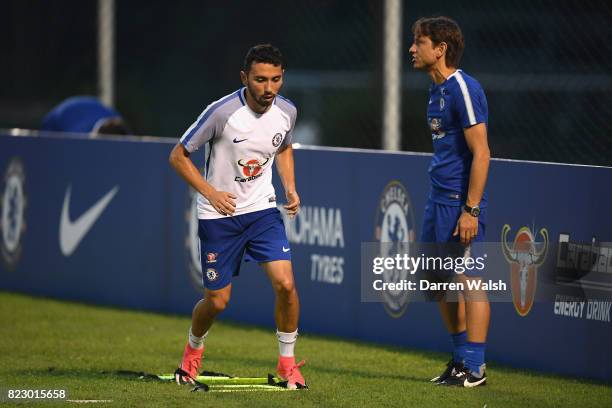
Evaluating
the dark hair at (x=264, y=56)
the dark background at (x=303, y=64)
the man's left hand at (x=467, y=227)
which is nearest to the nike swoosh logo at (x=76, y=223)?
the dark background at (x=303, y=64)

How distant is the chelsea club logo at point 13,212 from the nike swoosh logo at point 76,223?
1.60 feet

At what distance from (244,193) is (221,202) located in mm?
316

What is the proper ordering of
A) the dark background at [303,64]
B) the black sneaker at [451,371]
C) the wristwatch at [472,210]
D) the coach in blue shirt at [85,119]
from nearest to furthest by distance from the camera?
1. the wristwatch at [472,210]
2. the black sneaker at [451,371]
3. the coach in blue shirt at [85,119]
4. the dark background at [303,64]

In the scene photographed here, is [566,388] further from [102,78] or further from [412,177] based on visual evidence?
[102,78]

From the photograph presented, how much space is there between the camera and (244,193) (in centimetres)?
821

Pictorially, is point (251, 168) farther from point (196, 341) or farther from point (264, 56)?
point (196, 341)

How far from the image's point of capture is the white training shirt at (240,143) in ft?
26.3

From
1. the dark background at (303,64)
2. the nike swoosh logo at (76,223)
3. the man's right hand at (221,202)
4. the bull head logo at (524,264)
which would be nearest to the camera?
the man's right hand at (221,202)

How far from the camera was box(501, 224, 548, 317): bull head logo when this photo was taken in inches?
353

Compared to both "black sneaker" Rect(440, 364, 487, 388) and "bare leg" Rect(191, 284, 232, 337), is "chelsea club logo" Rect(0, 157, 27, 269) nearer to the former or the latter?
Answer: "bare leg" Rect(191, 284, 232, 337)

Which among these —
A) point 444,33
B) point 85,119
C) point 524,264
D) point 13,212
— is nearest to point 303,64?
point 85,119

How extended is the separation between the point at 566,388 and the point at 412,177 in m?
2.38

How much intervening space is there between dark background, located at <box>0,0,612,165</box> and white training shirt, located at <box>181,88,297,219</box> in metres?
4.55

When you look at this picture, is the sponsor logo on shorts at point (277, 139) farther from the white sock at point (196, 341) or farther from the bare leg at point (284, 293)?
the white sock at point (196, 341)
